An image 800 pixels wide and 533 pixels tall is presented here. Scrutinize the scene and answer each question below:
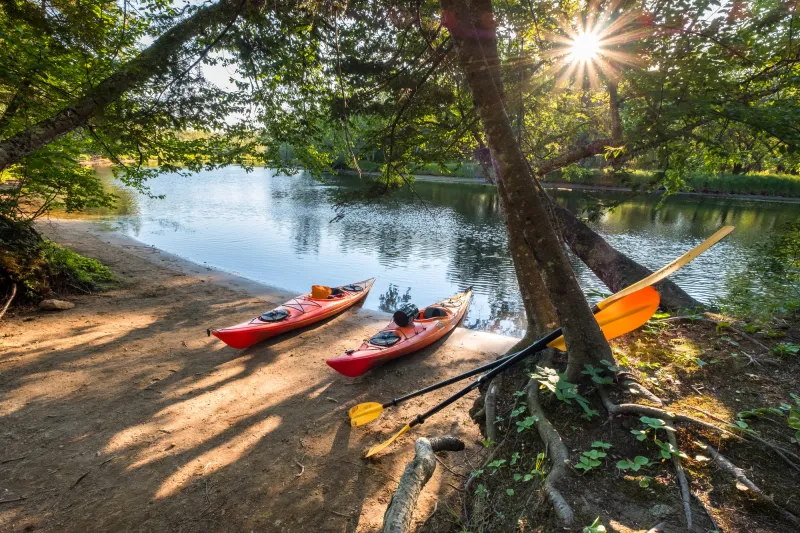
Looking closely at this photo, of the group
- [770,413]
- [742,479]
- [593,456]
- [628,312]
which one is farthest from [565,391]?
[628,312]

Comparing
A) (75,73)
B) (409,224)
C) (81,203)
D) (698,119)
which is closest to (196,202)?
(409,224)

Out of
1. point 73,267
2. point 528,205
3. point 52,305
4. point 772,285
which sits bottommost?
point 52,305

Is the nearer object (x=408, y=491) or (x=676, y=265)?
(x=408, y=491)

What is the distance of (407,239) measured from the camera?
17109 millimetres

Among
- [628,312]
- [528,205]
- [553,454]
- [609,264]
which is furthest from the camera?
[609,264]

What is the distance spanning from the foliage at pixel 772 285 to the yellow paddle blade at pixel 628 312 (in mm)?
1517

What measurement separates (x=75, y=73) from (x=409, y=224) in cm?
1494

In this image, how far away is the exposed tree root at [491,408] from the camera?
10.00ft

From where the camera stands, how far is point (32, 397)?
4.70 metres

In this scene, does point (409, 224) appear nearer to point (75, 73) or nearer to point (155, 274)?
point (155, 274)

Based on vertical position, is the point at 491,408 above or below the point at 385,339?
above

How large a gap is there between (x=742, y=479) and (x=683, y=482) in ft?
0.90

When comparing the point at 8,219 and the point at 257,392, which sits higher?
the point at 8,219

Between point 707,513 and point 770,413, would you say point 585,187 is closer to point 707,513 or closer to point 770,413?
point 770,413
